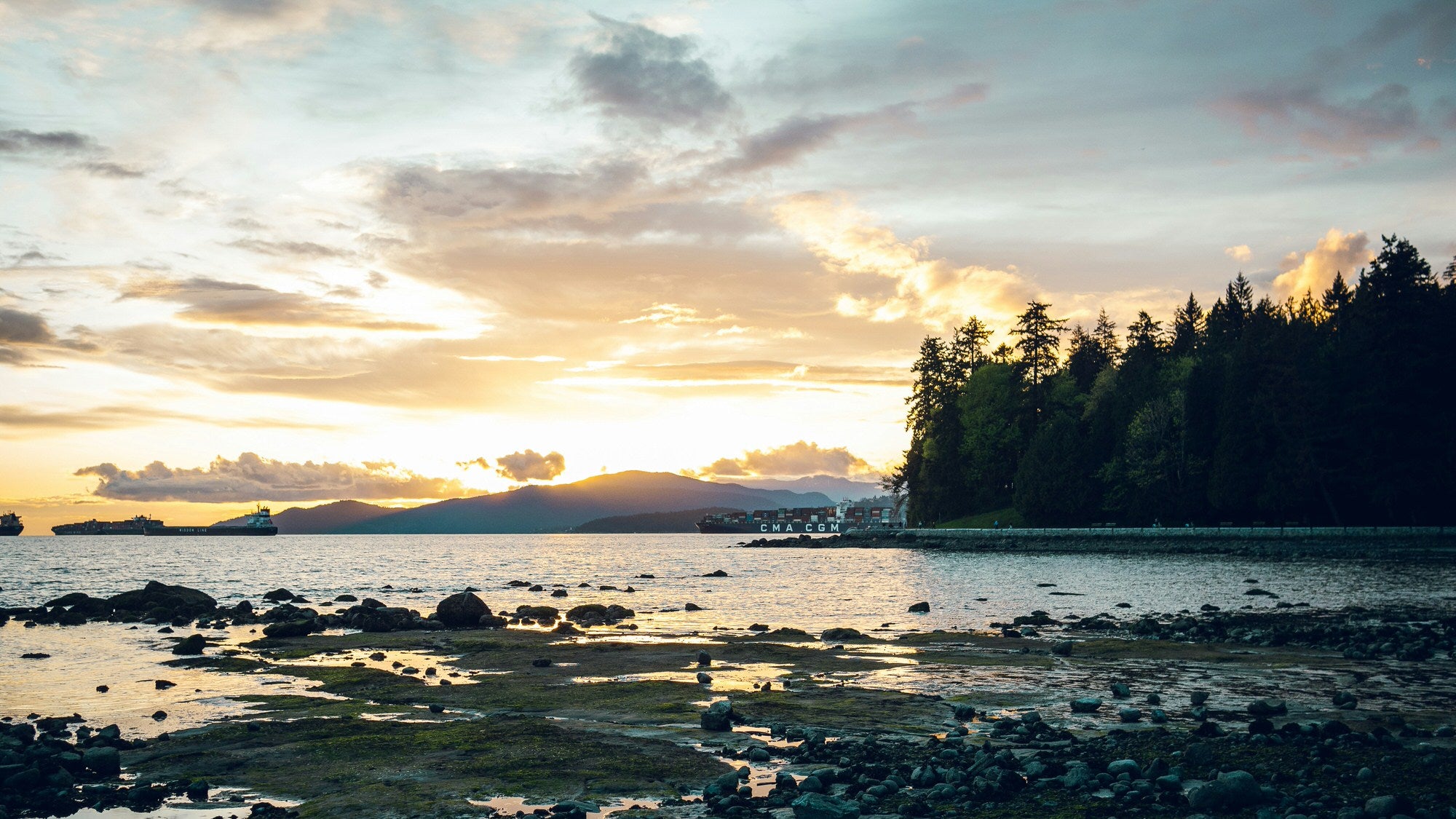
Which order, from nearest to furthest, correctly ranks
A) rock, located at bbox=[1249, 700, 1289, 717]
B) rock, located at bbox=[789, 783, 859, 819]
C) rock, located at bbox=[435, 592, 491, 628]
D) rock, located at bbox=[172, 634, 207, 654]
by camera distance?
rock, located at bbox=[789, 783, 859, 819]
rock, located at bbox=[1249, 700, 1289, 717]
rock, located at bbox=[172, 634, 207, 654]
rock, located at bbox=[435, 592, 491, 628]

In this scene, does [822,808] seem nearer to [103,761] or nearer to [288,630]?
[103,761]

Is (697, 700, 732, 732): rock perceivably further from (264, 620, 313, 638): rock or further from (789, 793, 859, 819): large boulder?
(264, 620, 313, 638): rock

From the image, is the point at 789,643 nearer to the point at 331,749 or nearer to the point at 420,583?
the point at 331,749

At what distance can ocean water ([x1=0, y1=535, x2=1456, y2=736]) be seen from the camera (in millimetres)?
24781

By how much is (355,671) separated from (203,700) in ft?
16.6

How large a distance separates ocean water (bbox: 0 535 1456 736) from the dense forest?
53.1 feet

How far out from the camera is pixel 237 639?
1487 inches

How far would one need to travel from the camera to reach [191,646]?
3309 cm

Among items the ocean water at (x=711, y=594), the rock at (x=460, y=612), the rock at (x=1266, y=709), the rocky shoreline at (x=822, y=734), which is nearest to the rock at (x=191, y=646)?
the rocky shoreline at (x=822, y=734)

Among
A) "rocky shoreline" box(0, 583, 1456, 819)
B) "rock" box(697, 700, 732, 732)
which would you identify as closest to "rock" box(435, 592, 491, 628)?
"rocky shoreline" box(0, 583, 1456, 819)

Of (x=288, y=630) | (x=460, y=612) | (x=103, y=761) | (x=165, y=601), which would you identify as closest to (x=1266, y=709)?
(x=103, y=761)

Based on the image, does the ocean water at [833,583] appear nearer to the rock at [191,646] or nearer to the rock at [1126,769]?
the rock at [191,646]

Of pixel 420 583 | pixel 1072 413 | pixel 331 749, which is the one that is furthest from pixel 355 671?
pixel 1072 413

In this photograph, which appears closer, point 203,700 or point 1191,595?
point 203,700
